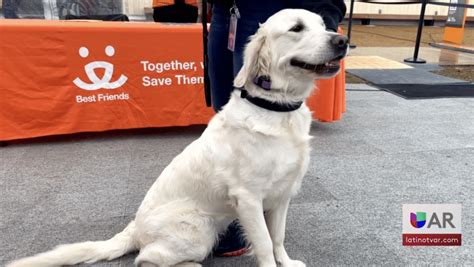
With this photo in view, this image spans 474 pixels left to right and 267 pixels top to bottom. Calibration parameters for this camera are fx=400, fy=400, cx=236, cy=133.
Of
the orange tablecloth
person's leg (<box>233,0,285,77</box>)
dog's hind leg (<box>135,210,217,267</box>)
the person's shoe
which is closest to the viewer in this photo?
dog's hind leg (<box>135,210,217,267</box>)

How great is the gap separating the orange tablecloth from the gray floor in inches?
9.9

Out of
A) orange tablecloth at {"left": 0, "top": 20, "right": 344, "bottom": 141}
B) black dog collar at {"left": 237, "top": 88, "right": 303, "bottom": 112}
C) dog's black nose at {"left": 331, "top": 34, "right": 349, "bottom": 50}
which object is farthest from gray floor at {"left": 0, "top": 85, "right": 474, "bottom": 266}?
dog's black nose at {"left": 331, "top": 34, "right": 349, "bottom": 50}

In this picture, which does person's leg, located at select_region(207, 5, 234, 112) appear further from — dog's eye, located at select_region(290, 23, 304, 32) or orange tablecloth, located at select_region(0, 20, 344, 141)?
orange tablecloth, located at select_region(0, 20, 344, 141)

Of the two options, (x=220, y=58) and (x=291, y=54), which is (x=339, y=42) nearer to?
(x=291, y=54)

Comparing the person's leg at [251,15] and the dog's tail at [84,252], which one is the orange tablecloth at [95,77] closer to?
the person's leg at [251,15]

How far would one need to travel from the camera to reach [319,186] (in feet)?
9.89

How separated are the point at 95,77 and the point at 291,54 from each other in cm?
250

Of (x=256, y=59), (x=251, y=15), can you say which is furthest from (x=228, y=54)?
(x=256, y=59)

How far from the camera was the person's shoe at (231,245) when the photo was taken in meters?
2.22

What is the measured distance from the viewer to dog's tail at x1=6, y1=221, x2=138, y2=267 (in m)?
1.83

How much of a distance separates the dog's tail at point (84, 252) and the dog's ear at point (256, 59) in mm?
969

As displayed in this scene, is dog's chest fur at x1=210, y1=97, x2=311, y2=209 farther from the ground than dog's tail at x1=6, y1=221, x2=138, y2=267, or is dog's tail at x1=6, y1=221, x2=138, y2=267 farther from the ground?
dog's chest fur at x1=210, y1=97, x2=311, y2=209

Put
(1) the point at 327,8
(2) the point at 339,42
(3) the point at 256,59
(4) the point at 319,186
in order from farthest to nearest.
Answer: (4) the point at 319,186, (1) the point at 327,8, (3) the point at 256,59, (2) the point at 339,42
